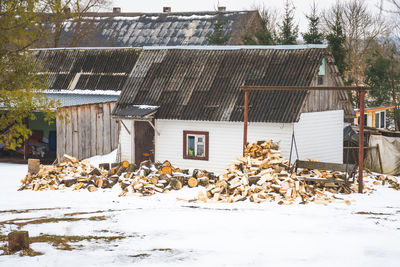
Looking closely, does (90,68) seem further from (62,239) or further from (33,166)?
(62,239)

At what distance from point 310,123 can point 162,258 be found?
1331 centimetres

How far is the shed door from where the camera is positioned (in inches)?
1009

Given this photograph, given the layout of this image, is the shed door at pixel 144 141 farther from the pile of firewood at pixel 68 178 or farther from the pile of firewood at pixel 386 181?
the pile of firewood at pixel 386 181

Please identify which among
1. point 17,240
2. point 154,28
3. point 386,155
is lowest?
point 17,240

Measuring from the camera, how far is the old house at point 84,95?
27.6 meters

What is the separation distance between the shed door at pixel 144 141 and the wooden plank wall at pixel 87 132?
6.09ft

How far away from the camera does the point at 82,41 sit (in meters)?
53.1

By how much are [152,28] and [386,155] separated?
1073 inches

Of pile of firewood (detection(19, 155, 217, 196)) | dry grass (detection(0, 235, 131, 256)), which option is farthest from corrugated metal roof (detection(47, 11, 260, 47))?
dry grass (detection(0, 235, 131, 256))

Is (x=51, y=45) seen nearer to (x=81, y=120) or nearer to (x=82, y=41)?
(x=82, y=41)

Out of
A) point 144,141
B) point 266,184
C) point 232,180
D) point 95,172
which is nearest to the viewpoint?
point 266,184

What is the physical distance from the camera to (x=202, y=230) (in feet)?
48.6

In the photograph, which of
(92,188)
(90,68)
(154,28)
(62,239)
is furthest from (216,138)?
(154,28)

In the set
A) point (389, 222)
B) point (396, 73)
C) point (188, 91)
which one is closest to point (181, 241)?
point (389, 222)
